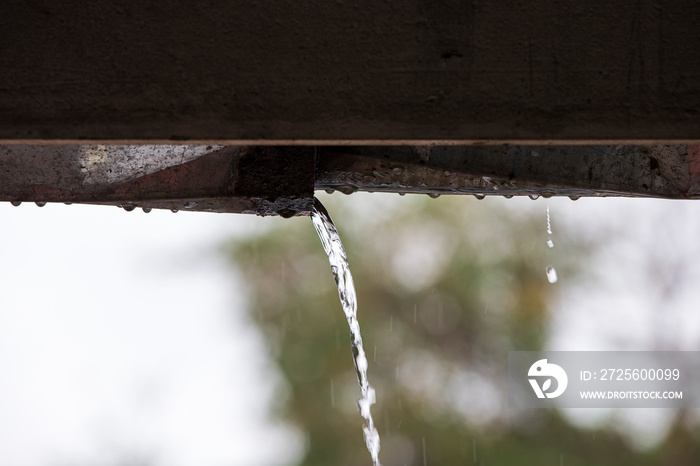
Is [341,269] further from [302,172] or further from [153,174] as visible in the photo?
[153,174]

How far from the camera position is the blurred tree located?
40.1 ft

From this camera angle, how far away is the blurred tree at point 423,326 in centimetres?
1222

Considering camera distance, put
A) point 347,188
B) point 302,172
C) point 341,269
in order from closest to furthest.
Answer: point 302,172, point 347,188, point 341,269

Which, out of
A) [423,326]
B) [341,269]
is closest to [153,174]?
[341,269]

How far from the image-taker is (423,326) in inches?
529

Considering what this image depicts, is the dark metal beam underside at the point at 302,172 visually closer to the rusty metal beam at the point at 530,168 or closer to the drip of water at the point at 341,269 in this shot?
the rusty metal beam at the point at 530,168
